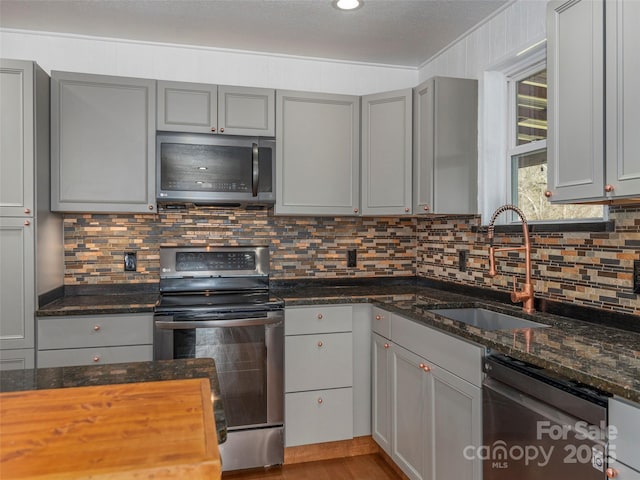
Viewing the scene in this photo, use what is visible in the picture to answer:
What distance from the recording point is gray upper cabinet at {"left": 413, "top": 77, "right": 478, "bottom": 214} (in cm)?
274

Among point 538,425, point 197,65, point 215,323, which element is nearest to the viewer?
point 538,425

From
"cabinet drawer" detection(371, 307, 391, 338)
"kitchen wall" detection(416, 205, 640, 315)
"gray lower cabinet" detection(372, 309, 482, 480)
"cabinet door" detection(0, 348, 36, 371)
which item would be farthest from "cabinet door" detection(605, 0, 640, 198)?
"cabinet door" detection(0, 348, 36, 371)

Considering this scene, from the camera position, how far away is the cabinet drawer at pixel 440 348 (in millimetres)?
1791

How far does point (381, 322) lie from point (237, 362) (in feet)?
2.75

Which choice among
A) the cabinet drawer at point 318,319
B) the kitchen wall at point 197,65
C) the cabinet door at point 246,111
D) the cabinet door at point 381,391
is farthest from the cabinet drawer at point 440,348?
the kitchen wall at point 197,65

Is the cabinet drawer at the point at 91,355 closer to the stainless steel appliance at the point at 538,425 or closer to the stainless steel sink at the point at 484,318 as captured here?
the stainless steel sink at the point at 484,318

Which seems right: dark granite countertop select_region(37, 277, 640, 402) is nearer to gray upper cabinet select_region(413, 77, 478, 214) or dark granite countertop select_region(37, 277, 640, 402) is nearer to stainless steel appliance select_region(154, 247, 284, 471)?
stainless steel appliance select_region(154, 247, 284, 471)

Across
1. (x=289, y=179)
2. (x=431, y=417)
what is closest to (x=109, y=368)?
(x=431, y=417)

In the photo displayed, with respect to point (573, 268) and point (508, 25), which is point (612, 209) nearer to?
point (573, 268)

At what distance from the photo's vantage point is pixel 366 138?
10.1 ft

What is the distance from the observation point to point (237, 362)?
2.60 m

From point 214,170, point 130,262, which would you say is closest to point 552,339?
point 214,170

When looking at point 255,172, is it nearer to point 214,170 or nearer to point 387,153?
point 214,170

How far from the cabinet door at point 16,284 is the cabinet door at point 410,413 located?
74.3 inches
